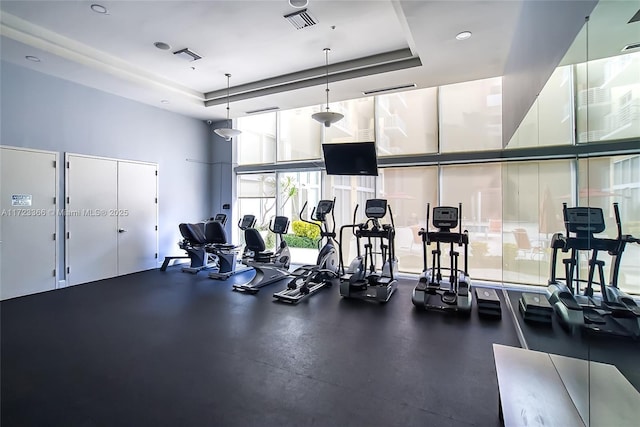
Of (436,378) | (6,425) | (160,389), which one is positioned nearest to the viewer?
(6,425)

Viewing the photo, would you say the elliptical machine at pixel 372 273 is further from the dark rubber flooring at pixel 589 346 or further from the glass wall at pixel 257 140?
the glass wall at pixel 257 140

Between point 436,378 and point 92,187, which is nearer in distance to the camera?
point 436,378

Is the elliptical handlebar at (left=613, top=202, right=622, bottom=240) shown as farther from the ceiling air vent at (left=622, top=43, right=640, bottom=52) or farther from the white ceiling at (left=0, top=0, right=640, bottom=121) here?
the white ceiling at (left=0, top=0, right=640, bottom=121)

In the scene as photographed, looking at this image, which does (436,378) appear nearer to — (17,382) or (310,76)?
(17,382)

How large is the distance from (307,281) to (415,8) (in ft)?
14.7

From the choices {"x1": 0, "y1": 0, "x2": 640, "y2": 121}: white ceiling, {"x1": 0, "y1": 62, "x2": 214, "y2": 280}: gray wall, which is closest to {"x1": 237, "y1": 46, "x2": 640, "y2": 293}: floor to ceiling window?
{"x1": 0, "y1": 0, "x2": 640, "y2": 121}: white ceiling

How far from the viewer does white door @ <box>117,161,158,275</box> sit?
7.02m

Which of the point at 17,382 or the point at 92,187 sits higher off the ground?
the point at 92,187

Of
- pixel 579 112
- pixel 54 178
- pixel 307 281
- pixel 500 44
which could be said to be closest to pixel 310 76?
pixel 500 44

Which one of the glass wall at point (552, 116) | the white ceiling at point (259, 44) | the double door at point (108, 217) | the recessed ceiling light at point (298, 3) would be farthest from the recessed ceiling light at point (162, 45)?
the glass wall at point (552, 116)

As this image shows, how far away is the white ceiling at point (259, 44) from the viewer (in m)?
4.05

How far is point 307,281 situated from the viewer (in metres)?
5.92

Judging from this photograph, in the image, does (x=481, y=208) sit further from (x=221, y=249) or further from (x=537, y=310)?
(x=221, y=249)

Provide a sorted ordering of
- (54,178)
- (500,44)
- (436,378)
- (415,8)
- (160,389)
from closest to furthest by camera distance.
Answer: (160,389)
(436,378)
(415,8)
(500,44)
(54,178)
